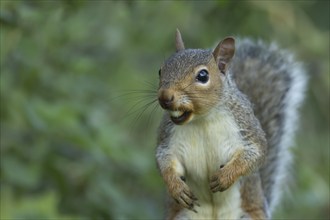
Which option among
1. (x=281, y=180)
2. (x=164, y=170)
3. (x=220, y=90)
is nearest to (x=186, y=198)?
(x=164, y=170)

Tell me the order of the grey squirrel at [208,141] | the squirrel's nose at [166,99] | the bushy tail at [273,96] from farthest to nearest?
the bushy tail at [273,96], the grey squirrel at [208,141], the squirrel's nose at [166,99]

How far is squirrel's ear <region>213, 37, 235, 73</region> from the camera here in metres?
3.46

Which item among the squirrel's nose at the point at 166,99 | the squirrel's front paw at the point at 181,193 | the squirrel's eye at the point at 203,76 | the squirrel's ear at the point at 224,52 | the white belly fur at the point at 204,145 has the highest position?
the squirrel's ear at the point at 224,52

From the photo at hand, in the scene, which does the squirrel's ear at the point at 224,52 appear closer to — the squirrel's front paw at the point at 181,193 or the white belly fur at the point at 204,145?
the white belly fur at the point at 204,145

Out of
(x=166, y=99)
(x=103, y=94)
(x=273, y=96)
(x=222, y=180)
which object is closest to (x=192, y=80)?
(x=166, y=99)

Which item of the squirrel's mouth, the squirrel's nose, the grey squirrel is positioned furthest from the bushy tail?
the squirrel's nose

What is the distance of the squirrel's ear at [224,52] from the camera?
3.46 meters

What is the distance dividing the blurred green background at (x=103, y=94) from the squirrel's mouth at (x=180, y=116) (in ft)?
1.76

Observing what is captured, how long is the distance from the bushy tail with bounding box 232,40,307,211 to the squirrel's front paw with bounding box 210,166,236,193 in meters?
0.70

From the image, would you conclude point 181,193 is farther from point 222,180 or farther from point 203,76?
point 203,76

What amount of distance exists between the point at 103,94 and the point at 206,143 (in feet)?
6.21

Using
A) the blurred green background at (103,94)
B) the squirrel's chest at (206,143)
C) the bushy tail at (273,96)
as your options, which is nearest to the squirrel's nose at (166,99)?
the squirrel's chest at (206,143)

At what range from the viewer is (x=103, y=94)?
5309 mm

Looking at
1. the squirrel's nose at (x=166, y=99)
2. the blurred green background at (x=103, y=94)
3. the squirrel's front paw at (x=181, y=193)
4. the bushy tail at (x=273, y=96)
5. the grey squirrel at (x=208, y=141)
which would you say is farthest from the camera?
the blurred green background at (x=103, y=94)
